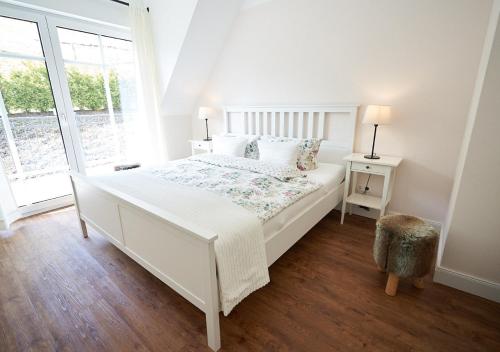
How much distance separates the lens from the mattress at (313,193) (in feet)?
5.11

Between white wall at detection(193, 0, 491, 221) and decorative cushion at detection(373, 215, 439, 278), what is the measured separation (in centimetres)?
95

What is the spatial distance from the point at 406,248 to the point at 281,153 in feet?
4.58

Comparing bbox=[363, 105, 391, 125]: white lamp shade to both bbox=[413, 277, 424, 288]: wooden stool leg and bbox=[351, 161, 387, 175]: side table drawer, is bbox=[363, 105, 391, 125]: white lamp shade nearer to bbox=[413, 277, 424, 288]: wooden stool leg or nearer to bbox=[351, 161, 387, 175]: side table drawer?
bbox=[351, 161, 387, 175]: side table drawer

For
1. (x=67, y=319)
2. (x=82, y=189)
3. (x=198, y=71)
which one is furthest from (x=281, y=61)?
(x=67, y=319)

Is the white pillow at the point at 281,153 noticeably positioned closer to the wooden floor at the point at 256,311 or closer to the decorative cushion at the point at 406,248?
the wooden floor at the point at 256,311

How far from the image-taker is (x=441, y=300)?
1.57 meters

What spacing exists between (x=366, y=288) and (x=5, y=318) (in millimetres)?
2370

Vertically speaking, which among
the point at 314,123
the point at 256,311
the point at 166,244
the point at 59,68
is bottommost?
the point at 256,311

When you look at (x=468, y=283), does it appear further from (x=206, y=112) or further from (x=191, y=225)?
(x=206, y=112)

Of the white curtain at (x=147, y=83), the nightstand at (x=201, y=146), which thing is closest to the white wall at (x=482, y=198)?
the nightstand at (x=201, y=146)

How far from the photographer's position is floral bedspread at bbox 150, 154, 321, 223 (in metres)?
1.65

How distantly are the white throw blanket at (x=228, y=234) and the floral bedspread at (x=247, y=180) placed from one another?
0.11 meters

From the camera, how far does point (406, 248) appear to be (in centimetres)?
151

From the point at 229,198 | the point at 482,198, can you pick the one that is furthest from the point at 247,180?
the point at 482,198
